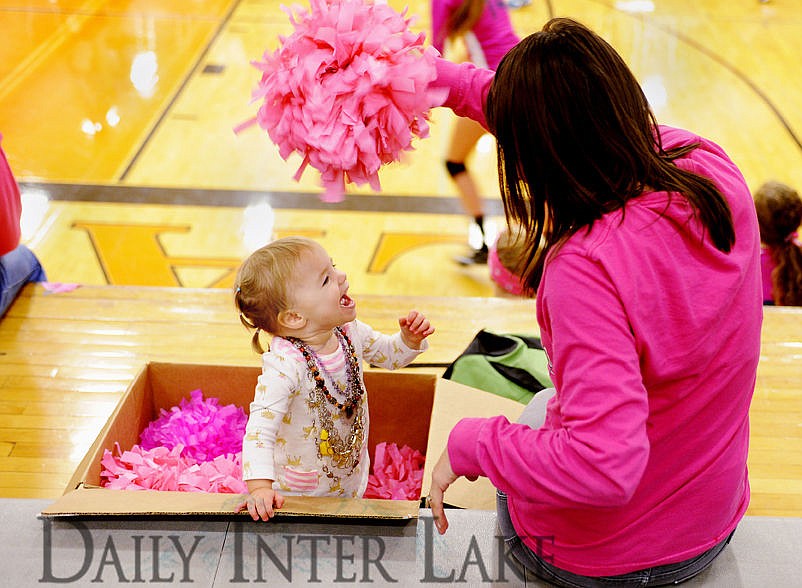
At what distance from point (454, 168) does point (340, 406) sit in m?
2.09

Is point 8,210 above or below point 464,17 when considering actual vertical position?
below

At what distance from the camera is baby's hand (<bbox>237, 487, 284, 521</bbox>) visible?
1457mm

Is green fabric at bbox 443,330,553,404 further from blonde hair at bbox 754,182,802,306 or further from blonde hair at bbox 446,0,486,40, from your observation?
blonde hair at bbox 446,0,486,40

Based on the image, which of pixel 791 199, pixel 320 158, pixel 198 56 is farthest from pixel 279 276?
pixel 198 56

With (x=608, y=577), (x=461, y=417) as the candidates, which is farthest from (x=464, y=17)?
(x=608, y=577)

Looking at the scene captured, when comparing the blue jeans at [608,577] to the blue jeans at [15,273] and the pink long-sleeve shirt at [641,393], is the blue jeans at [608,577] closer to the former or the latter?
the pink long-sleeve shirt at [641,393]

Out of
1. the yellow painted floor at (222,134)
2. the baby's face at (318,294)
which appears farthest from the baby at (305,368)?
the yellow painted floor at (222,134)

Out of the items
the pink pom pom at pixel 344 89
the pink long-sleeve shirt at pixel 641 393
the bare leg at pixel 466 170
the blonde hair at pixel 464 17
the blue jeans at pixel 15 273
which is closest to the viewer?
the pink long-sleeve shirt at pixel 641 393

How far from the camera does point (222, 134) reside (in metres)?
4.71

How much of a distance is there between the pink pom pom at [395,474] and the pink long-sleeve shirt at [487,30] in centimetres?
172

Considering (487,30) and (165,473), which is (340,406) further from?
(487,30)

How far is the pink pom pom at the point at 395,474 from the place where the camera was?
6.29 feet

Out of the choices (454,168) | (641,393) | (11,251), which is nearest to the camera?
(641,393)

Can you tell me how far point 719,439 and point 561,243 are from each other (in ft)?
1.24
